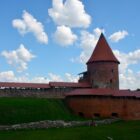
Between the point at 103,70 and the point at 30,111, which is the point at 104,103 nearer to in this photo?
the point at 103,70

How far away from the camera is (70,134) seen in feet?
82.2

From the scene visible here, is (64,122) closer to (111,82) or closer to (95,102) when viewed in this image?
(95,102)

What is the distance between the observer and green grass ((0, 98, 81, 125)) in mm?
30000

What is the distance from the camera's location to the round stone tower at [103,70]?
4309cm

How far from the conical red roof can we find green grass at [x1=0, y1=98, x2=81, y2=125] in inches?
366

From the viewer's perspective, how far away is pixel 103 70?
43094 mm

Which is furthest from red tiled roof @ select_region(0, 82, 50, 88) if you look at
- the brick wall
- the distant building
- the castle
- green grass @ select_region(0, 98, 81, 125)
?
the brick wall

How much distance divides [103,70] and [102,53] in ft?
7.30


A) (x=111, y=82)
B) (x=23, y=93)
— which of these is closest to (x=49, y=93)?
(x=23, y=93)

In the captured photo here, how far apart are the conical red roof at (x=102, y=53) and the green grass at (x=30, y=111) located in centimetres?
930

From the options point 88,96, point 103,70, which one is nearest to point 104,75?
point 103,70

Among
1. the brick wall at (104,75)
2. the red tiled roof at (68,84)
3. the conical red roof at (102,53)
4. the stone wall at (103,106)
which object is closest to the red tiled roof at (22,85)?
the red tiled roof at (68,84)

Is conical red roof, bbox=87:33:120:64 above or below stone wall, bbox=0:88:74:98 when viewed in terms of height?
above

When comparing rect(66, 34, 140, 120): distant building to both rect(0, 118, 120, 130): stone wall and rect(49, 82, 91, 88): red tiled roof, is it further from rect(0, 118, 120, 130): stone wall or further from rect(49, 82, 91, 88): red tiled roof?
rect(0, 118, 120, 130): stone wall
